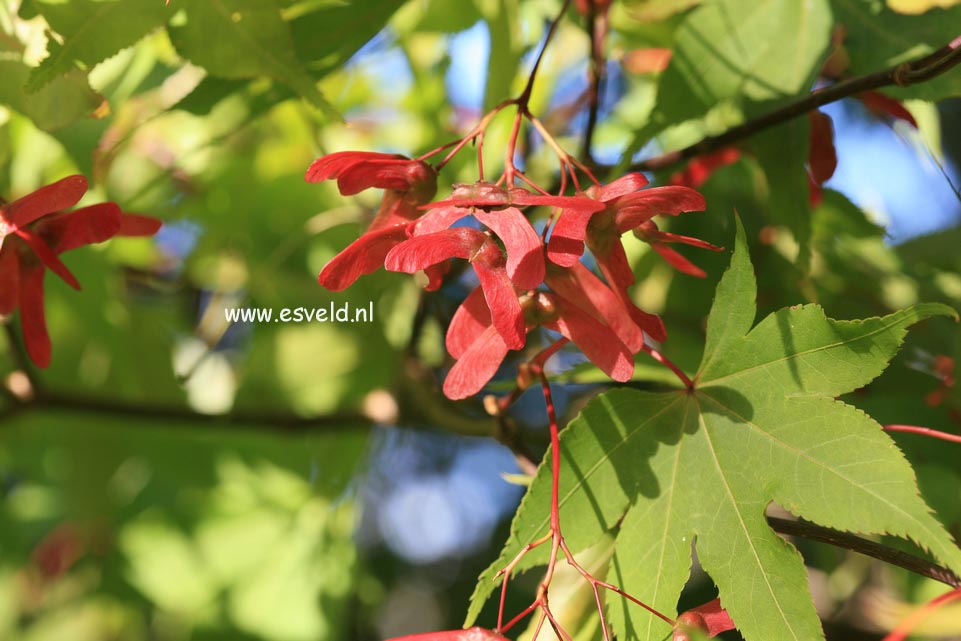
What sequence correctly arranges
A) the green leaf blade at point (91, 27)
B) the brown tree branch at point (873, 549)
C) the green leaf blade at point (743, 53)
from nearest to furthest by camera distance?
1. the brown tree branch at point (873, 549)
2. the green leaf blade at point (91, 27)
3. the green leaf blade at point (743, 53)

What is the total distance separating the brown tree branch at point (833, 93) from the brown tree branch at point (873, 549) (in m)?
0.31

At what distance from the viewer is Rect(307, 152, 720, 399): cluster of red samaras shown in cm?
51

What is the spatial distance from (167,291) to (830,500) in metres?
1.30

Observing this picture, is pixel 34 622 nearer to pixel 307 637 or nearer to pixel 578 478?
pixel 307 637

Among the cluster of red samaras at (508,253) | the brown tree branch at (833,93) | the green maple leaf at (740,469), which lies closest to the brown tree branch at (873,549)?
the green maple leaf at (740,469)

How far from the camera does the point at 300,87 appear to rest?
66 cm

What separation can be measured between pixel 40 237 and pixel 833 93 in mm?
588

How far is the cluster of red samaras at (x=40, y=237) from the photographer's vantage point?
58cm

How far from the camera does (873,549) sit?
518mm

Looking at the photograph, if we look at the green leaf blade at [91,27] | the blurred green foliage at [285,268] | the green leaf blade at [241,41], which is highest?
the green leaf blade at [91,27]

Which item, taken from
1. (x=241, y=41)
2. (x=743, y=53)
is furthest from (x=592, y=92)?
(x=241, y=41)

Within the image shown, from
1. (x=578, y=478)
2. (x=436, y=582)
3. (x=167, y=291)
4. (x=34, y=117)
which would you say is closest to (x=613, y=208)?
(x=578, y=478)

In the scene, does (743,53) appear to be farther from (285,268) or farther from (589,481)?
(285,268)

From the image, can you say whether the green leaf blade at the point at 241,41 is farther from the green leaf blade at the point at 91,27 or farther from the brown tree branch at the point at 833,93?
the brown tree branch at the point at 833,93
